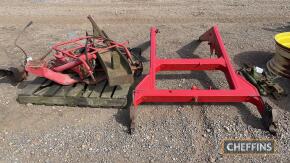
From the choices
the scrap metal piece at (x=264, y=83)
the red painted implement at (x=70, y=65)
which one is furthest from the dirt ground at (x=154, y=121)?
the red painted implement at (x=70, y=65)

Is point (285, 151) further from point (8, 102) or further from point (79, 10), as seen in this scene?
point (79, 10)

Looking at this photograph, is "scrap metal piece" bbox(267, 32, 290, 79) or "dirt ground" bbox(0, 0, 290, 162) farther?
"scrap metal piece" bbox(267, 32, 290, 79)

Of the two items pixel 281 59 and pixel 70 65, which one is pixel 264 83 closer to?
pixel 281 59

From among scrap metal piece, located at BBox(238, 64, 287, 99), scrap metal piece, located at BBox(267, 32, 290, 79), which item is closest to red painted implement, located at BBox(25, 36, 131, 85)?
scrap metal piece, located at BBox(238, 64, 287, 99)

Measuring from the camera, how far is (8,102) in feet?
16.2

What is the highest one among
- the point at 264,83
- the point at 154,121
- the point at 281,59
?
the point at 281,59

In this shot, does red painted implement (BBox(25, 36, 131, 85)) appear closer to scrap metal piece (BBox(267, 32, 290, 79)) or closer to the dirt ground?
the dirt ground

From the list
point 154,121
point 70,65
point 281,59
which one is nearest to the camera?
point 154,121

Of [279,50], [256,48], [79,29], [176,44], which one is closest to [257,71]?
[279,50]

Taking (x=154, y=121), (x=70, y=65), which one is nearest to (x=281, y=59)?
(x=154, y=121)

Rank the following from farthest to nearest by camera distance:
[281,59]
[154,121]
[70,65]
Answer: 1. [281,59]
2. [70,65]
3. [154,121]

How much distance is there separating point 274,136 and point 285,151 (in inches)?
10.6

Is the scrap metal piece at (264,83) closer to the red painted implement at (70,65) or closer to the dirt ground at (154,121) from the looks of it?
the dirt ground at (154,121)

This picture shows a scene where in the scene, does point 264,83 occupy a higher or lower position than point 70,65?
lower
